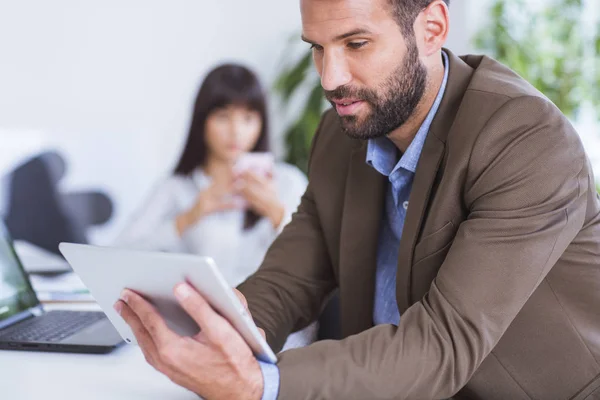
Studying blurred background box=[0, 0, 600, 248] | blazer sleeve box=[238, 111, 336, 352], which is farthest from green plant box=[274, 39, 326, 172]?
blazer sleeve box=[238, 111, 336, 352]

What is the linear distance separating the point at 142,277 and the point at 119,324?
171mm

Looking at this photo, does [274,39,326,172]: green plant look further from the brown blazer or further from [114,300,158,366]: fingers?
[114,300,158,366]: fingers

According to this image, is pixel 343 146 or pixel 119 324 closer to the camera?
pixel 119 324

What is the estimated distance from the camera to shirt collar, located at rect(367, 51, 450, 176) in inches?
52.6

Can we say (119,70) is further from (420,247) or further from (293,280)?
(420,247)

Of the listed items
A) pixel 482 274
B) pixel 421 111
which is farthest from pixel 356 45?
pixel 482 274

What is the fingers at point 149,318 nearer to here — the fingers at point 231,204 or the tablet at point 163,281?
the tablet at point 163,281

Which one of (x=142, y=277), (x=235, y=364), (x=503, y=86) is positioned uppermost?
(x=503, y=86)

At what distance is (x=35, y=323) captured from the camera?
4.69ft

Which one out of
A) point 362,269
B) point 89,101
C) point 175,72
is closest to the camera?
point 362,269

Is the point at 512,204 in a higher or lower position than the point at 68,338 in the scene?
higher

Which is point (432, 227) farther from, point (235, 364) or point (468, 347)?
point (235, 364)

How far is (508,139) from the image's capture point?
1.14 meters

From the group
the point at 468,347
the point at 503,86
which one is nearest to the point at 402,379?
the point at 468,347
